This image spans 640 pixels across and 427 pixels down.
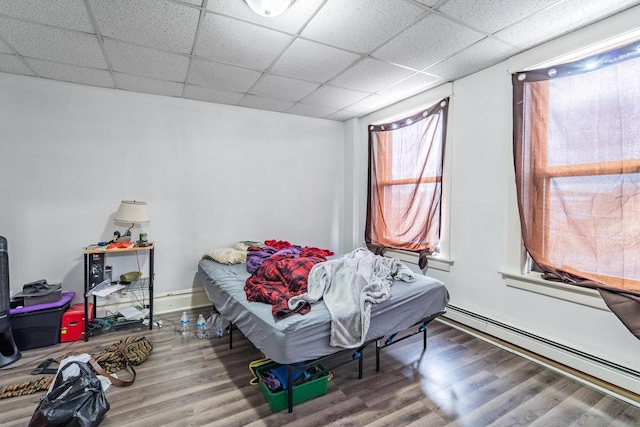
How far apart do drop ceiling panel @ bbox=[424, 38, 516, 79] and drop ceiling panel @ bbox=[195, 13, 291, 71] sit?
4.69 ft

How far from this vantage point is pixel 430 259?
3283 millimetres

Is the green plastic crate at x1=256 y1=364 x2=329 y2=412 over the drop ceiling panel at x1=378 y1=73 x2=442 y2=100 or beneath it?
beneath

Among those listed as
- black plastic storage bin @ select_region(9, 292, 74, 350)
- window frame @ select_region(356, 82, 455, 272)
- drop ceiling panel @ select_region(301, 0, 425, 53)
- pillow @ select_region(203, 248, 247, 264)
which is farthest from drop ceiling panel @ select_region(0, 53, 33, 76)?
window frame @ select_region(356, 82, 455, 272)

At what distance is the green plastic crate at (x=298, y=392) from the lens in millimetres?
1787

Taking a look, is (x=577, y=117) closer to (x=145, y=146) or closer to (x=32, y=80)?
(x=145, y=146)

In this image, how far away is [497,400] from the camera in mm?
1900

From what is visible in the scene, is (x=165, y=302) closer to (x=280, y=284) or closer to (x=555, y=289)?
(x=280, y=284)

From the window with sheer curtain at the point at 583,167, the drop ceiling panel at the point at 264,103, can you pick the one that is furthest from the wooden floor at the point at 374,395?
the drop ceiling panel at the point at 264,103

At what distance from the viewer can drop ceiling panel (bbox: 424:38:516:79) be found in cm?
234

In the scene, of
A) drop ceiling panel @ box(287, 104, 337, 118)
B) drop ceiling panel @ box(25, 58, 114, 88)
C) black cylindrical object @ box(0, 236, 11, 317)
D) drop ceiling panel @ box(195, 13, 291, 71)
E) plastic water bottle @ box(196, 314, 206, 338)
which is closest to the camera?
drop ceiling panel @ box(195, 13, 291, 71)

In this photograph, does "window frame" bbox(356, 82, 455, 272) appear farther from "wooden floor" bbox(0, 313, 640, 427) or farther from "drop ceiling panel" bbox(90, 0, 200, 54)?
"drop ceiling panel" bbox(90, 0, 200, 54)

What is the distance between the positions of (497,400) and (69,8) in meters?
3.70

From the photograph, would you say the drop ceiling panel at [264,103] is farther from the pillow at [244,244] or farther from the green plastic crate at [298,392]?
the green plastic crate at [298,392]

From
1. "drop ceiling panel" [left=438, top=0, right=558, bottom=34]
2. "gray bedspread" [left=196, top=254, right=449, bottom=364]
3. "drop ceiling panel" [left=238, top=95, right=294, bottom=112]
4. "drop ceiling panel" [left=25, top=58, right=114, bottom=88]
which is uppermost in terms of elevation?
"drop ceiling panel" [left=238, top=95, right=294, bottom=112]
